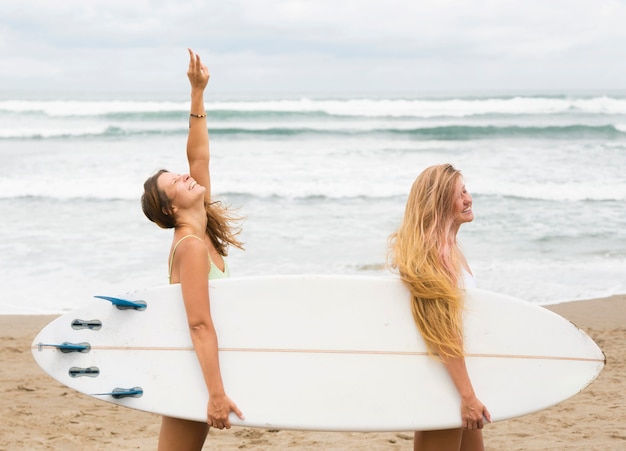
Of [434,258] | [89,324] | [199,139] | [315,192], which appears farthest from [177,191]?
[315,192]

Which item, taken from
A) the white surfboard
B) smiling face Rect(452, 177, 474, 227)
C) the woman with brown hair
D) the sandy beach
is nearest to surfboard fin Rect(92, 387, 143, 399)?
the white surfboard

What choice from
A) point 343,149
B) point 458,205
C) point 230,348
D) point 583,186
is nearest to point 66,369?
point 230,348

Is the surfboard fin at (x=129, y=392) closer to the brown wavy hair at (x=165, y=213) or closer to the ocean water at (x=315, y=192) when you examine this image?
the brown wavy hair at (x=165, y=213)

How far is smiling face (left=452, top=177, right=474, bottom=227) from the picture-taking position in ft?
7.59

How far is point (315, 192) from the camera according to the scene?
39.2 ft

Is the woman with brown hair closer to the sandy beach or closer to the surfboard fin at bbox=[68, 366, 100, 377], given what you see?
the surfboard fin at bbox=[68, 366, 100, 377]

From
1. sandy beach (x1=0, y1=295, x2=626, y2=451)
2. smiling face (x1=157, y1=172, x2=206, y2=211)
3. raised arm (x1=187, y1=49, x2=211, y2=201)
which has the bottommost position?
sandy beach (x1=0, y1=295, x2=626, y2=451)

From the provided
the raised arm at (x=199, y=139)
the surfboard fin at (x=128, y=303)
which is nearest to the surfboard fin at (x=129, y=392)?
the surfboard fin at (x=128, y=303)

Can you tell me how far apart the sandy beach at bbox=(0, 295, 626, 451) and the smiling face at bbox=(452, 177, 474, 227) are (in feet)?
5.89

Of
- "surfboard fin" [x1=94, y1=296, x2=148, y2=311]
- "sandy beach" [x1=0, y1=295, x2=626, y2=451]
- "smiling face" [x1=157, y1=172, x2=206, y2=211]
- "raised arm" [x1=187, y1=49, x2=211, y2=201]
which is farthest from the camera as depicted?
"sandy beach" [x1=0, y1=295, x2=626, y2=451]

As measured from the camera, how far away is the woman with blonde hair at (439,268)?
226cm

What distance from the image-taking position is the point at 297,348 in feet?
8.15

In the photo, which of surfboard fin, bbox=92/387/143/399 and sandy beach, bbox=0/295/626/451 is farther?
sandy beach, bbox=0/295/626/451

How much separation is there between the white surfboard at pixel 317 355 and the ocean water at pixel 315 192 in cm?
233
